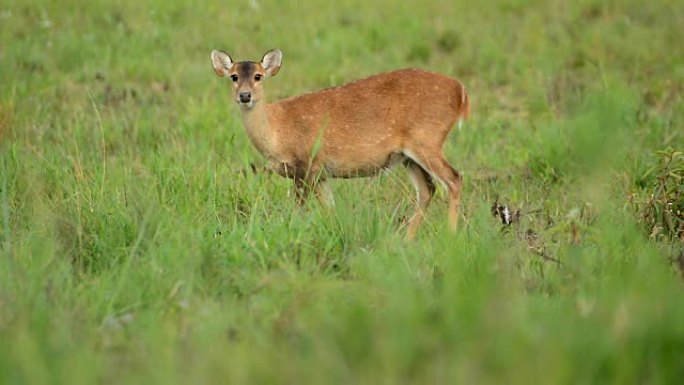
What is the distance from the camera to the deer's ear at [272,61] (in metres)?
8.44

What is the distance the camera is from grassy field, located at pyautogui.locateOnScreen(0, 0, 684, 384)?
415cm

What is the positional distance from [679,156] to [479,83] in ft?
15.8

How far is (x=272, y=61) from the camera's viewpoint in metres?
8.51

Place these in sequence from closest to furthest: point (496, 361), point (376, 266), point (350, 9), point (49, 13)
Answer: point (496, 361) < point (376, 266) < point (49, 13) < point (350, 9)

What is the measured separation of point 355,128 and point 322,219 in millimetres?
1835

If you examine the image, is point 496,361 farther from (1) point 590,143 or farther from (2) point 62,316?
(2) point 62,316

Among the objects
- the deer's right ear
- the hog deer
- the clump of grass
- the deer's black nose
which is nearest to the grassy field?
the clump of grass

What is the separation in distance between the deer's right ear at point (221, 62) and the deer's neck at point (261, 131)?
1.22 feet

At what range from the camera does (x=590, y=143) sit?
4965 millimetres

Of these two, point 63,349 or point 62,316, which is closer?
point 63,349

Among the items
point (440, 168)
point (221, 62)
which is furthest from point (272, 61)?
point (440, 168)

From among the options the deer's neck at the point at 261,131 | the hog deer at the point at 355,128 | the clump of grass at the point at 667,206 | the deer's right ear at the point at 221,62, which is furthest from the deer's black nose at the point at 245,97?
the clump of grass at the point at 667,206

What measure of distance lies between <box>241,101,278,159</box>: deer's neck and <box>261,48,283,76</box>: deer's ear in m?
0.34

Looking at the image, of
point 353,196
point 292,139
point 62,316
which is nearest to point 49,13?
point 292,139
